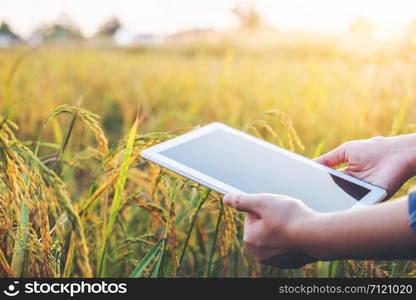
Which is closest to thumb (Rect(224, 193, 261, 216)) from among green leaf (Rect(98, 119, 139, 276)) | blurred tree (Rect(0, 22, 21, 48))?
green leaf (Rect(98, 119, 139, 276))

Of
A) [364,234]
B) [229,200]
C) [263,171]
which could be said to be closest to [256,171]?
[263,171]

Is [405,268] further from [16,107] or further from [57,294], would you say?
[16,107]

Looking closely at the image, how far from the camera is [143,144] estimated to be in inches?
52.3

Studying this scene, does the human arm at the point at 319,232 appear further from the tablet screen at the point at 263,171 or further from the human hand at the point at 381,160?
the human hand at the point at 381,160

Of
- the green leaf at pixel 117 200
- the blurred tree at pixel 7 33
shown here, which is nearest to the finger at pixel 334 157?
the green leaf at pixel 117 200

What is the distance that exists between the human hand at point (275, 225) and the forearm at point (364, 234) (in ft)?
0.10

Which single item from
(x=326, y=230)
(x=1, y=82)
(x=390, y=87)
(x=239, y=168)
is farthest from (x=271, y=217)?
(x=1, y=82)

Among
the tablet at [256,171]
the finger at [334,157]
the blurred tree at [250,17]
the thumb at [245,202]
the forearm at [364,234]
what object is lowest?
the forearm at [364,234]

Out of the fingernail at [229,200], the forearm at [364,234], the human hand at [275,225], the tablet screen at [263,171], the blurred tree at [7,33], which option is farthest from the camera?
the blurred tree at [7,33]

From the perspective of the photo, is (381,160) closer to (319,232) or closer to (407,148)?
(407,148)

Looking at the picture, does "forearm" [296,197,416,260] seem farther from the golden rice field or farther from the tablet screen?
the golden rice field

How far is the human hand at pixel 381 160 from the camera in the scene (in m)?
1.36

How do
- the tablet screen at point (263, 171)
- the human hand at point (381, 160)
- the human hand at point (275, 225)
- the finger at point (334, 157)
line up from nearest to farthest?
the human hand at point (275, 225) < the tablet screen at point (263, 171) < the human hand at point (381, 160) < the finger at point (334, 157)

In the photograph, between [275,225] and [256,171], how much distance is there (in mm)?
296
